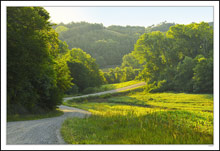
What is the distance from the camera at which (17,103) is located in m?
14.0

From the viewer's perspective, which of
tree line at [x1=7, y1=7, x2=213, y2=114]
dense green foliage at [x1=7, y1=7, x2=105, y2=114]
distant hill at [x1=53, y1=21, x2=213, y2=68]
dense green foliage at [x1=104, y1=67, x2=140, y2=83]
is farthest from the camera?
distant hill at [x1=53, y1=21, x2=213, y2=68]

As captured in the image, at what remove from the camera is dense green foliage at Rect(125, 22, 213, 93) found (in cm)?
2878

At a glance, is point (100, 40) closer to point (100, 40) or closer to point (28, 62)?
point (100, 40)

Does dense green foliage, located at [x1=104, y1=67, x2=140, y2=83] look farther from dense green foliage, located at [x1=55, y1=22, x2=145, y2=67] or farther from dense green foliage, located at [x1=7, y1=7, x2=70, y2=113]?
dense green foliage, located at [x1=7, y1=7, x2=70, y2=113]

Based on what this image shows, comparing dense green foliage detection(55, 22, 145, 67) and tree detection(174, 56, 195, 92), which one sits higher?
dense green foliage detection(55, 22, 145, 67)

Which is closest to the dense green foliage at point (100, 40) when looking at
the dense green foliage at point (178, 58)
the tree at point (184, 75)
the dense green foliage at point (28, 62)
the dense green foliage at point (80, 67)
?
the dense green foliage at point (80, 67)

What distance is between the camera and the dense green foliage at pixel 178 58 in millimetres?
28781

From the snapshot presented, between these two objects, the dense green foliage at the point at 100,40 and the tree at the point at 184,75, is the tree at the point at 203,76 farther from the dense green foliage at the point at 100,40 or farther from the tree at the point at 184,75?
the dense green foliage at the point at 100,40

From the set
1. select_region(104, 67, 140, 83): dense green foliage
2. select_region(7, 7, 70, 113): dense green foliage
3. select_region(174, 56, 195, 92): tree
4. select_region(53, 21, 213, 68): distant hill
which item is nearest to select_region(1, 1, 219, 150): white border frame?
select_region(7, 7, 70, 113): dense green foliage

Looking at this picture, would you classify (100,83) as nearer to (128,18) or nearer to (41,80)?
(41,80)

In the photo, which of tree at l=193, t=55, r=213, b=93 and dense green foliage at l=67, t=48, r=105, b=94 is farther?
dense green foliage at l=67, t=48, r=105, b=94

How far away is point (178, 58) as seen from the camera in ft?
121

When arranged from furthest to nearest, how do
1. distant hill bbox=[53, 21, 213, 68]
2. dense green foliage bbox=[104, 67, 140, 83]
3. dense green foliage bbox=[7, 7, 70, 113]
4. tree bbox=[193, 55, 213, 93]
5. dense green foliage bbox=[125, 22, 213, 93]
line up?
dense green foliage bbox=[125, 22, 213, 93], tree bbox=[193, 55, 213, 93], distant hill bbox=[53, 21, 213, 68], dense green foliage bbox=[104, 67, 140, 83], dense green foliage bbox=[7, 7, 70, 113]

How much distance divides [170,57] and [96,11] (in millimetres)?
31130
